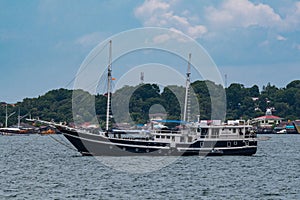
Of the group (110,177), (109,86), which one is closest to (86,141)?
(109,86)

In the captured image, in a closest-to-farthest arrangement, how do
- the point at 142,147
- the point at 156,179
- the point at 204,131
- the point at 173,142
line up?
the point at 156,179
the point at 142,147
the point at 173,142
the point at 204,131

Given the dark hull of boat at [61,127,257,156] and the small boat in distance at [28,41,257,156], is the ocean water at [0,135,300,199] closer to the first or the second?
the dark hull of boat at [61,127,257,156]

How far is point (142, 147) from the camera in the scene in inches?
4055

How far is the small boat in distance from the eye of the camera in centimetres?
10300

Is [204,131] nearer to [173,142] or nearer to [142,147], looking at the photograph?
[173,142]

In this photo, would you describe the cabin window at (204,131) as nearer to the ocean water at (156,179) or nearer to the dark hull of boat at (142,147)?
the dark hull of boat at (142,147)

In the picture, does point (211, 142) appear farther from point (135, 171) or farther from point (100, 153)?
point (135, 171)

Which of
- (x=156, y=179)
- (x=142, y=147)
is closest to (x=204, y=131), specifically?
(x=142, y=147)

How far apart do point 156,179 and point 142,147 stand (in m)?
25.2

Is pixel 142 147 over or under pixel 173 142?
under

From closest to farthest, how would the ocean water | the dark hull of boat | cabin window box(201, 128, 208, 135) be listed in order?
the ocean water, the dark hull of boat, cabin window box(201, 128, 208, 135)

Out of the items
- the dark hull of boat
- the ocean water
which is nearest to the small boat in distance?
the dark hull of boat

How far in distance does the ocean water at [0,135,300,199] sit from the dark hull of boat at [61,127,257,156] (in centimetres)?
157

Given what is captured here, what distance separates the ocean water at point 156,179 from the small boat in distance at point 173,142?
1921 millimetres
